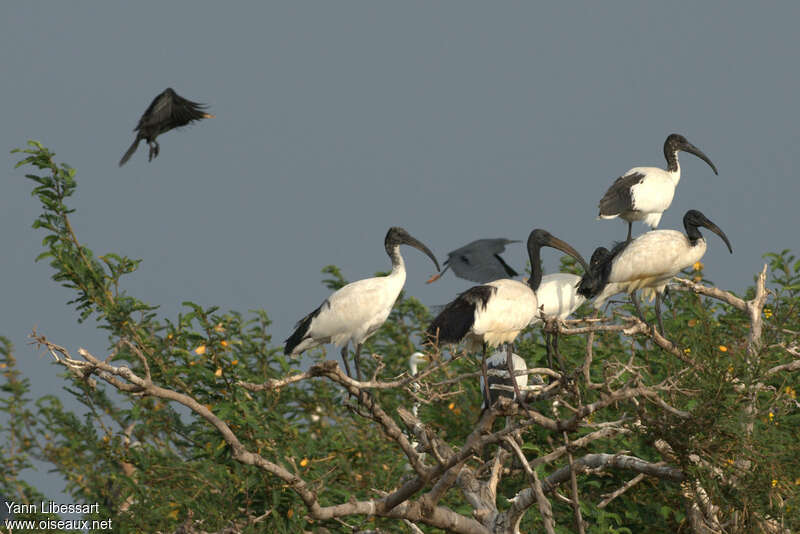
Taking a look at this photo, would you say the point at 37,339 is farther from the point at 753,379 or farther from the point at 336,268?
the point at 336,268

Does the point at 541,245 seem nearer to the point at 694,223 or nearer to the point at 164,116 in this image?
the point at 694,223

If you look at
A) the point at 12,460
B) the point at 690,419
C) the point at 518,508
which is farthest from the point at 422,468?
the point at 12,460

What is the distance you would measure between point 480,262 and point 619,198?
158cm

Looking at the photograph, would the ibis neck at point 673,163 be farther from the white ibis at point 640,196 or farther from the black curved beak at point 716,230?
the black curved beak at point 716,230

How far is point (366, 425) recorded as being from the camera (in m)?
11.1

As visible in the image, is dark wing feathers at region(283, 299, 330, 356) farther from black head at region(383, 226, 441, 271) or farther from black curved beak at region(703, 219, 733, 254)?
black curved beak at region(703, 219, 733, 254)

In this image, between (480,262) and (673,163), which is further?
(673,163)

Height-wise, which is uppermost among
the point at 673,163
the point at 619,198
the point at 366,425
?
the point at 673,163

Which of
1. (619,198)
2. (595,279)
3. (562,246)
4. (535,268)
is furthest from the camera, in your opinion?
(619,198)

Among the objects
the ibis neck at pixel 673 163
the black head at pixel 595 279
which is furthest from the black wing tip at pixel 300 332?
the ibis neck at pixel 673 163

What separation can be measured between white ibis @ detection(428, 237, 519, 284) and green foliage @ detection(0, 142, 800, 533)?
771 millimetres

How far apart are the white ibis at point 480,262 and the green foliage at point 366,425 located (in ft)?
2.53

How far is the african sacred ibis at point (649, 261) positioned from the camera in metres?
10.0

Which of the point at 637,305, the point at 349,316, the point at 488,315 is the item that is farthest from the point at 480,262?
the point at 488,315
